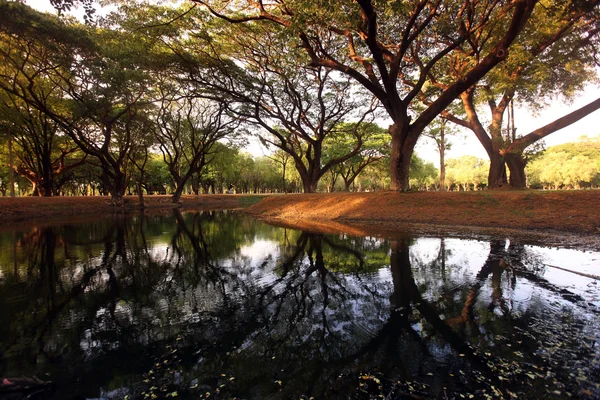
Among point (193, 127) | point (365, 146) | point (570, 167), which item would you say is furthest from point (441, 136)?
point (570, 167)

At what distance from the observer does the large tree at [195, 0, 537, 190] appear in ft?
33.6

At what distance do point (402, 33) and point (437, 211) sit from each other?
27.4ft

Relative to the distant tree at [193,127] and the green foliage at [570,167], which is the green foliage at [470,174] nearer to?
the green foliage at [570,167]

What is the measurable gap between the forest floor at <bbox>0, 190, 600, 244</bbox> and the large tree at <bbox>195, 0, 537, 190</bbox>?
2185 millimetres

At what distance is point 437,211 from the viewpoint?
40.1 feet

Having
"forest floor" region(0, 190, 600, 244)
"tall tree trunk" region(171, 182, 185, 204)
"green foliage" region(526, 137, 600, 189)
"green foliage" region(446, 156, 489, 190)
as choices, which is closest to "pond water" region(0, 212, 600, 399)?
"forest floor" region(0, 190, 600, 244)

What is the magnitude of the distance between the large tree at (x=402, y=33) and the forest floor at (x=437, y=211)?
7.17 ft

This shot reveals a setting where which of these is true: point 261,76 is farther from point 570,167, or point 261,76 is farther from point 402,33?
point 570,167

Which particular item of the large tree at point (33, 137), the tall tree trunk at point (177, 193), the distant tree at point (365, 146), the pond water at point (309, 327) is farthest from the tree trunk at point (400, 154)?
the tall tree trunk at point (177, 193)

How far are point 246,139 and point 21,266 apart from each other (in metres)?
30.9

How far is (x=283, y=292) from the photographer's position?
14.9ft

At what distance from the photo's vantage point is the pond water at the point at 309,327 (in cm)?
238

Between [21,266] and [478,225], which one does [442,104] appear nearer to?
[478,225]

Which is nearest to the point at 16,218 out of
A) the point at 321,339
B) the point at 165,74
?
the point at 165,74
